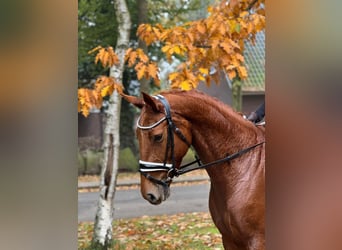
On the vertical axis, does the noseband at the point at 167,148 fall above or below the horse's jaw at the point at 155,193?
above

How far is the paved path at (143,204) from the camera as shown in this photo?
6.80 metres

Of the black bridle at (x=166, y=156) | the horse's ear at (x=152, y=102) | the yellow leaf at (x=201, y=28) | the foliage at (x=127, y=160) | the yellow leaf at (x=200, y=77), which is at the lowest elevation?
the foliage at (x=127, y=160)

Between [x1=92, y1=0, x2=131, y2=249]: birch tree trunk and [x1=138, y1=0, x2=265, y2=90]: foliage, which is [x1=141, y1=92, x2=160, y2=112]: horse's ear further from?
[x1=92, y1=0, x2=131, y2=249]: birch tree trunk

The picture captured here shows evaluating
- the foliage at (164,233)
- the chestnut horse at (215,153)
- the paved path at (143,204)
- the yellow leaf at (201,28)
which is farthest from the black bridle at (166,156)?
the paved path at (143,204)

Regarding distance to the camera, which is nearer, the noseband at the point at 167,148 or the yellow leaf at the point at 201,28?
the noseband at the point at 167,148

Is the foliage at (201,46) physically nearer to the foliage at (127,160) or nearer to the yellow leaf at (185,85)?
the yellow leaf at (185,85)

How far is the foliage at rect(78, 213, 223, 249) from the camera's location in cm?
462

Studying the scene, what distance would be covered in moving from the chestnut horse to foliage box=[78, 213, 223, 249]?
233 cm

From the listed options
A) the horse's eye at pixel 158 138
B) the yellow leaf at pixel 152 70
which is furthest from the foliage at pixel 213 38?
the horse's eye at pixel 158 138

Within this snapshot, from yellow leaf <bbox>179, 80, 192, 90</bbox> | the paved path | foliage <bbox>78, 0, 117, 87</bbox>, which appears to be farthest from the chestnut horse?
foliage <bbox>78, 0, 117, 87</bbox>

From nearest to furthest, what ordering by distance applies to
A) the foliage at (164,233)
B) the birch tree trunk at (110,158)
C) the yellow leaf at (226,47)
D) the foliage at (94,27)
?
the yellow leaf at (226,47) → the birch tree trunk at (110,158) → the foliage at (164,233) → the foliage at (94,27)

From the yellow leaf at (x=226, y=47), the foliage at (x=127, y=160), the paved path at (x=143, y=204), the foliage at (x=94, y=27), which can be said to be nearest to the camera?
the yellow leaf at (x=226, y=47)

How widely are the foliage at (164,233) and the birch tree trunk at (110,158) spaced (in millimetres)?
238

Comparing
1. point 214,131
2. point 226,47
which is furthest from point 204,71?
point 214,131
